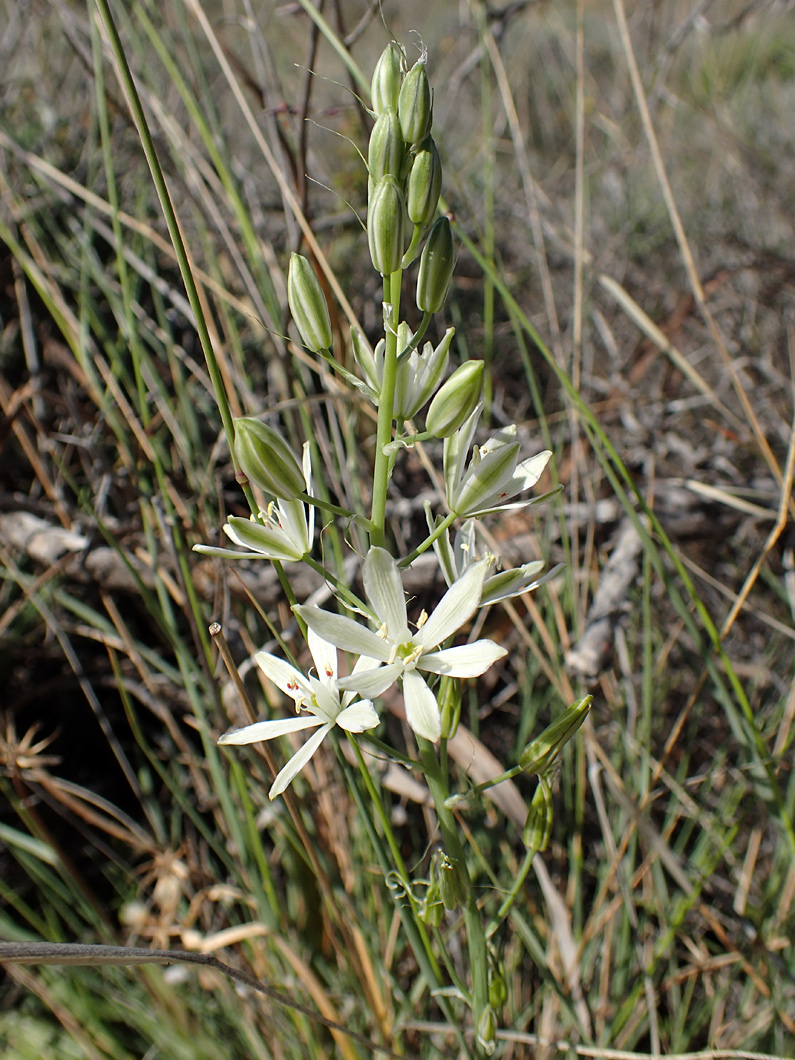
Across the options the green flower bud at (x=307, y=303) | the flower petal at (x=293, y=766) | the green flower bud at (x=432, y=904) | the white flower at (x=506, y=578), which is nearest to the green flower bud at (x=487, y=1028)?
the green flower bud at (x=432, y=904)

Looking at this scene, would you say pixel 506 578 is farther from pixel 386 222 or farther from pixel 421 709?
pixel 386 222

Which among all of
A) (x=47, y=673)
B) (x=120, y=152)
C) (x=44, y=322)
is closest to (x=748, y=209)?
(x=120, y=152)

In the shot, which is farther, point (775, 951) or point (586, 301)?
point (586, 301)

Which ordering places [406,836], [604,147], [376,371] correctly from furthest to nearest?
[604,147], [406,836], [376,371]

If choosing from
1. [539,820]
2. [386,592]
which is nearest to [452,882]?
[539,820]

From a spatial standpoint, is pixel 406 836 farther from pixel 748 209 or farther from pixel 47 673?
pixel 748 209

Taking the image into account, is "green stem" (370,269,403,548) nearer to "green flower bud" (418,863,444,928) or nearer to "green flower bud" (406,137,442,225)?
"green flower bud" (406,137,442,225)

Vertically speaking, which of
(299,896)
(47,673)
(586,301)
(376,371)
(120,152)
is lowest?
(299,896)

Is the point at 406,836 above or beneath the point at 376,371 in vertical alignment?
beneath
